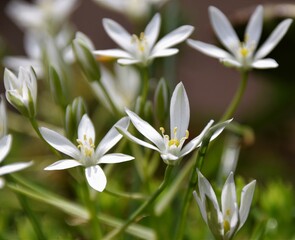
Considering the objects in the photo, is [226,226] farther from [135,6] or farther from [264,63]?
[135,6]

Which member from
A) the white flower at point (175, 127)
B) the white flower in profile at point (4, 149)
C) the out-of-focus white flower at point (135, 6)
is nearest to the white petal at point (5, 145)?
the white flower in profile at point (4, 149)

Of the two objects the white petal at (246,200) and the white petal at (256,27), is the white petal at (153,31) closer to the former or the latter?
the white petal at (256,27)

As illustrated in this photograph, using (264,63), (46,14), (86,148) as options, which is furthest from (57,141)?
(46,14)

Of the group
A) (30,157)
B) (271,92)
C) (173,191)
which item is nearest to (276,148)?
(271,92)

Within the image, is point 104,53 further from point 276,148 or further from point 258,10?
point 276,148

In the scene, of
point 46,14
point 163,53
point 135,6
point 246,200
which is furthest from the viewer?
point 46,14

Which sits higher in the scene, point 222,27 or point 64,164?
point 222,27
